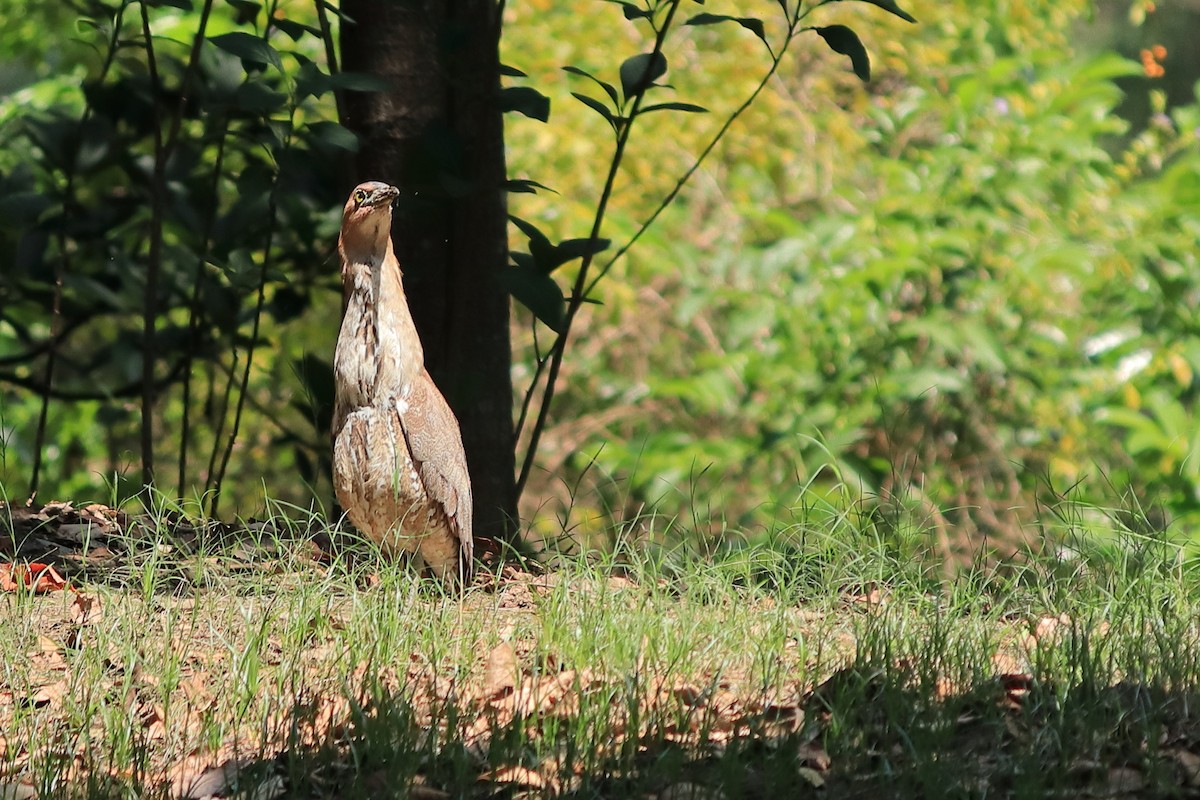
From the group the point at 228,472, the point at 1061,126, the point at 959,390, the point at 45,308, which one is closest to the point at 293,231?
the point at 45,308

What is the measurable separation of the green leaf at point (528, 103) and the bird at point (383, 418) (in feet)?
2.04

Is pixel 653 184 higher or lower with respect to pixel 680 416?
higher

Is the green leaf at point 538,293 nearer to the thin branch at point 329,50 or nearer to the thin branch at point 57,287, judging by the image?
the thin branch at point 329,50

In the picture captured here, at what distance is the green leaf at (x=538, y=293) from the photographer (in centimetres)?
454

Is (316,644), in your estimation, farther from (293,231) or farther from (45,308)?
(45,308)

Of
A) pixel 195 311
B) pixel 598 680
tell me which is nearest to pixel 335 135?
pixel 195 311

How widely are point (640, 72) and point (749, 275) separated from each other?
355 cm

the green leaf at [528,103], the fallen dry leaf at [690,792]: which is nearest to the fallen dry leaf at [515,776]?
the fallen dry leaf at [690,792]

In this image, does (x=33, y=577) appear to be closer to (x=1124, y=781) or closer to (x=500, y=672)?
(x=500, y=672)

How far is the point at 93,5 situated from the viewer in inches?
212

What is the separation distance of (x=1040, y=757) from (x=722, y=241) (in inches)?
243

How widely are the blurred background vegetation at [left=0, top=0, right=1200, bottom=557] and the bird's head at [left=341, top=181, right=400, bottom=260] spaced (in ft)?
3.40

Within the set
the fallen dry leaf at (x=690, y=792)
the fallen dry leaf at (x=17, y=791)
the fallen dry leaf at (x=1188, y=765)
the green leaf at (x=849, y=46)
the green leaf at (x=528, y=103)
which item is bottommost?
the fallen dry leaf at (x=17, y=791)

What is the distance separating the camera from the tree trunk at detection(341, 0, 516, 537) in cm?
495
